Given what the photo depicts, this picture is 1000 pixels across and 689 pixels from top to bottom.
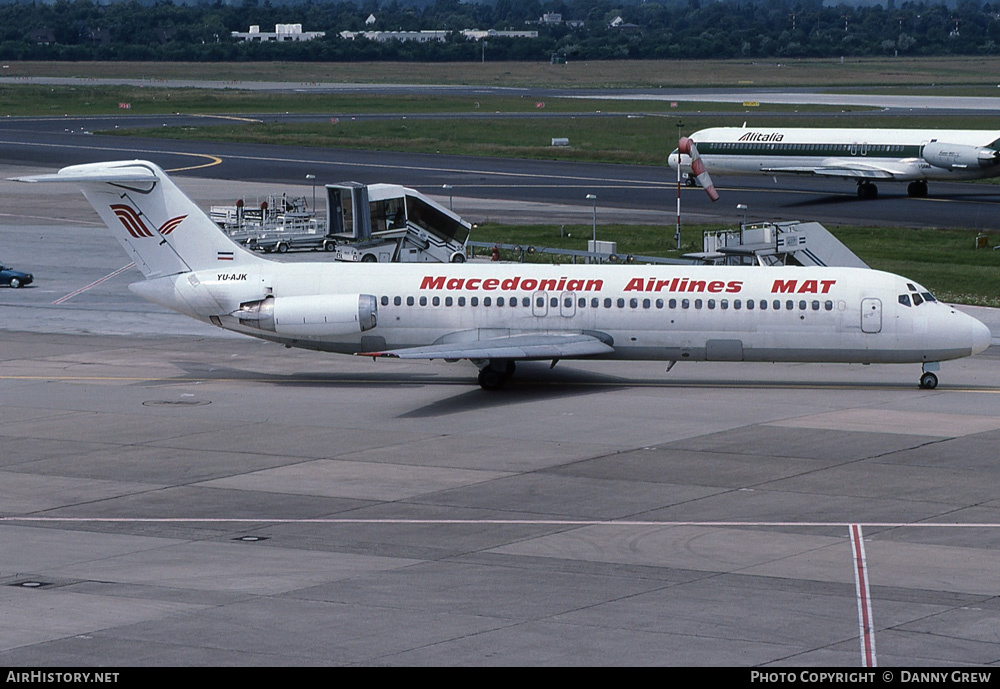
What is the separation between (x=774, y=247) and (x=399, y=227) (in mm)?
18482

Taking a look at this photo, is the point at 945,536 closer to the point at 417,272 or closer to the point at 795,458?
the point at 795,458

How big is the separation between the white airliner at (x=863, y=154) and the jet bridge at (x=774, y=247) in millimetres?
29807

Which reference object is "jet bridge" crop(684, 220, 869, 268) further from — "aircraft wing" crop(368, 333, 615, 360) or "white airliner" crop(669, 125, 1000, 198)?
"white airliner" crop(669, 125, 1000, 198)

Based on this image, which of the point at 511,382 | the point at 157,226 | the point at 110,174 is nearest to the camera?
the point at 110,174

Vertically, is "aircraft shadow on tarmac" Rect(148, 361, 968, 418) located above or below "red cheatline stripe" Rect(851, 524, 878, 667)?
below

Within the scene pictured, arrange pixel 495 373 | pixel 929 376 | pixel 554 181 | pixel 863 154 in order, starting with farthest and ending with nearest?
pixel 554 181
pixel 863 154
pixel 929 376
pixel 495 373

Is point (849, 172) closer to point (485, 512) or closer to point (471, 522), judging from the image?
point (485, 512)

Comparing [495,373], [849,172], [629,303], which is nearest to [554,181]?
[849,172]

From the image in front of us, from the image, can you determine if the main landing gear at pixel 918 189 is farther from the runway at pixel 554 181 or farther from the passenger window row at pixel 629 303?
the passenger window row at pixel 629 303

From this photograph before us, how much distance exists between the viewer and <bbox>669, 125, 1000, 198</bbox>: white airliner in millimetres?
87312

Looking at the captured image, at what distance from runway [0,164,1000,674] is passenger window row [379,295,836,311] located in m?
2.44

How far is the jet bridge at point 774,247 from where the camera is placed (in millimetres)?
55500

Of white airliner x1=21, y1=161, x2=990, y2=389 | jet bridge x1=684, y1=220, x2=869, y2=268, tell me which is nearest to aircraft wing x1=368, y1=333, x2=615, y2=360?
white airliner x1=21, y1=161, x2=990, y2=389

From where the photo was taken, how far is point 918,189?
90000 millimetres
